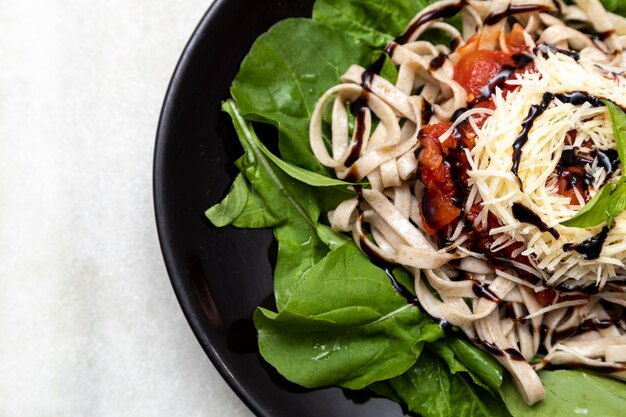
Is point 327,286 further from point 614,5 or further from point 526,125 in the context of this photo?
point 614,5

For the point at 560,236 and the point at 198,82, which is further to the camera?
the point at 198,82

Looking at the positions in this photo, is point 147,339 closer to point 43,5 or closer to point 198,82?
point 198,82

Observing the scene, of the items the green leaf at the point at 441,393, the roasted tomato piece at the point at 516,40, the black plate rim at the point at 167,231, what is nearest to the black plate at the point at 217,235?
the black plate rim at the point at 167,231

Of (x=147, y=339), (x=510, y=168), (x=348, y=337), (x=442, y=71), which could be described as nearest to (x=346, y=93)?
(x=442, y=71)

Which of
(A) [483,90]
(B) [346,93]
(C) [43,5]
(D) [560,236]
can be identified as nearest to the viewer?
(D) [560,236]

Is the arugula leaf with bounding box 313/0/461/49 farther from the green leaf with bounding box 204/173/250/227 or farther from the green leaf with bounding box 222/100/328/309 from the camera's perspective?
the green leaf with bounding box 204/173/250/227

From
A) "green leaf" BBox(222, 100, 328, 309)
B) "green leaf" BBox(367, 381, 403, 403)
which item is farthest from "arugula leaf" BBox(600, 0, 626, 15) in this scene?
"green leaf" BBox(367, 381, 403, 403)

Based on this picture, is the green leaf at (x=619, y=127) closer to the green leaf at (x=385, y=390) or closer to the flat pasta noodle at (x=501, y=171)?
the flat pasta noodle at (x=501, y=171)
